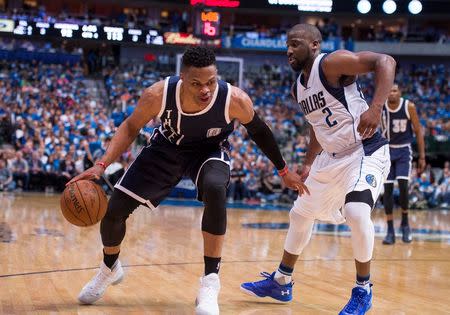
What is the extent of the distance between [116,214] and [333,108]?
64.6 inches

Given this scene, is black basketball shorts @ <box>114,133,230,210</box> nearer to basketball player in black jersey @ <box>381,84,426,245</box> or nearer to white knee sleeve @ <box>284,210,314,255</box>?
white knee sleeve @ <box>284,210,314,255</box>

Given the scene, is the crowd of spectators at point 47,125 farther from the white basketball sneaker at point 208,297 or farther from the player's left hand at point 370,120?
the player's left hand at point 370,120

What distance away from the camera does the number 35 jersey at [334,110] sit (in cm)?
507

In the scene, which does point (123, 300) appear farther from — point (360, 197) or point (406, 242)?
point (406, 242)

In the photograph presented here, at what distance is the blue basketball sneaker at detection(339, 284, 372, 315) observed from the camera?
4695 mm

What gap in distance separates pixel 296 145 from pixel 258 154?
168 cm

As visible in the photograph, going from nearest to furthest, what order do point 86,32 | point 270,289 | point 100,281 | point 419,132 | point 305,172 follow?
1. point 100,281
2. point 270,289
3. point 305,172
4. point 419,132
5. point 86,32

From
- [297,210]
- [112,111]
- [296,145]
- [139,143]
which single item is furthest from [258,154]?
[297,210]

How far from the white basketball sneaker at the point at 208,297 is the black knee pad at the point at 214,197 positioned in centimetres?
31

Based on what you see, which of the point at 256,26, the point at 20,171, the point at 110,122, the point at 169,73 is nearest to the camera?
the point at 20,171

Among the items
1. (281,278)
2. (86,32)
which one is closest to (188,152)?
(281,278)

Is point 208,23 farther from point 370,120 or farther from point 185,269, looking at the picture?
point 370,120

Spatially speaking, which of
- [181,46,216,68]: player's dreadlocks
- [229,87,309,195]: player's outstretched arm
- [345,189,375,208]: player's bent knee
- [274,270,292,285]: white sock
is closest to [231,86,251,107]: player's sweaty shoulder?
[229,87,309,195]: player's outstretched arm

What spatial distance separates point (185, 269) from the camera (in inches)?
263
